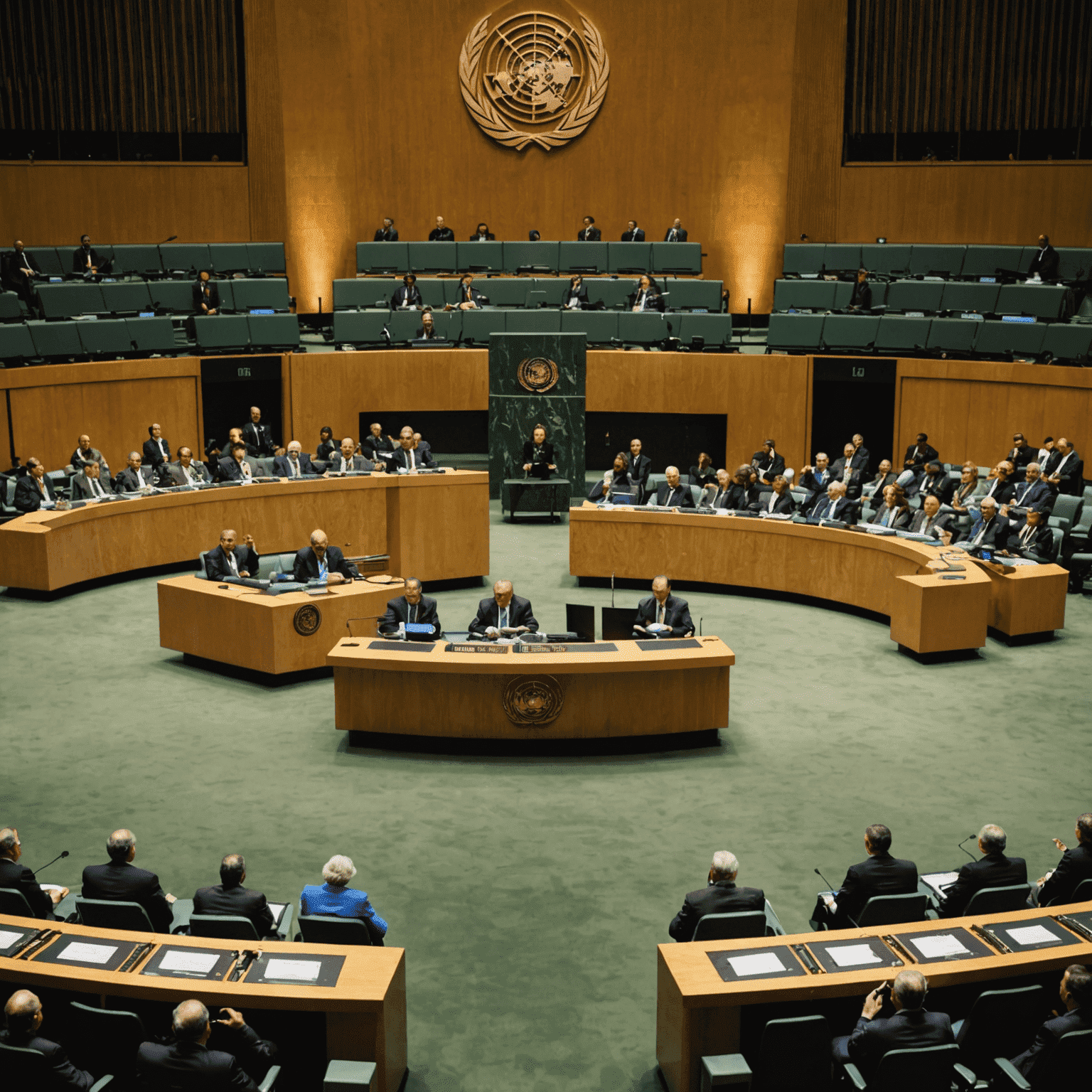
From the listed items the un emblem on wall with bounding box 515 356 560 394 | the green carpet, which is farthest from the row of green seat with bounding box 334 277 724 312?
the green carpet

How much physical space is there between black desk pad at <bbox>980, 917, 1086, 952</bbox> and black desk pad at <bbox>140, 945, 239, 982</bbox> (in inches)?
109

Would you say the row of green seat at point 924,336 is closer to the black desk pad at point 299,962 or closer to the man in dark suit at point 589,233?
the man in dark suit at point 589,233

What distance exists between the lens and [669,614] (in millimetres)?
8555

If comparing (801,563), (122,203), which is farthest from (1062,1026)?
(122,203)

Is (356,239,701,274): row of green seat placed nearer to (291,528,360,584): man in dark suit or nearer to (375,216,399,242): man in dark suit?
(375,216,399,242): man in dark suit

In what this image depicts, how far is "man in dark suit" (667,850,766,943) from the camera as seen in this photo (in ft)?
15.6

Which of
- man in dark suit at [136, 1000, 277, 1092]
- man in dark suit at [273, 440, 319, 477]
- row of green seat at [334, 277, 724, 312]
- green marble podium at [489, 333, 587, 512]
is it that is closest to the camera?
man in dark suit at [136, 1000, 277, 1092]

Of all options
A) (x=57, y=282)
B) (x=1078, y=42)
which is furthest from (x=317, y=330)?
(x=1078, y=42)

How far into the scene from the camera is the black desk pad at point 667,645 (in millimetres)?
7688

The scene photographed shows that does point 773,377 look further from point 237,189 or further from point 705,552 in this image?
point 237,189

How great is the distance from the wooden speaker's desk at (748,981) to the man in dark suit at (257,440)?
11.1m

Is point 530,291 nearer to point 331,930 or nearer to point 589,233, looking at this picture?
point 589,233

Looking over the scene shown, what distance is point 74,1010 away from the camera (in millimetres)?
3938

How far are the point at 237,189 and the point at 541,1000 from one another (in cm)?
1592
